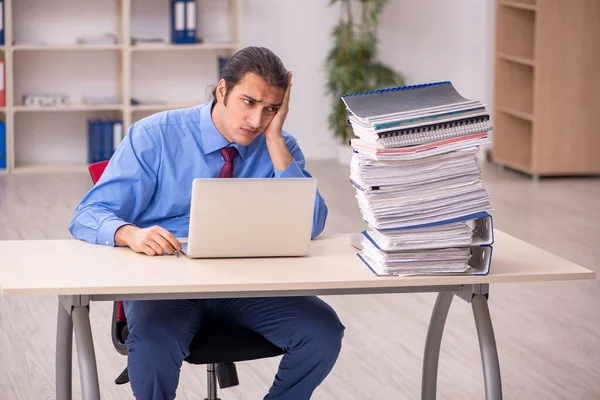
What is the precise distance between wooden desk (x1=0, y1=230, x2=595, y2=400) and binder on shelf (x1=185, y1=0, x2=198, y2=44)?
5059 millimetres

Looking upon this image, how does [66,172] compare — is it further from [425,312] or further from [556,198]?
[425,312]

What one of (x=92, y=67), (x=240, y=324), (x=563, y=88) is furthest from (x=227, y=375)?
(x=92, y=67)

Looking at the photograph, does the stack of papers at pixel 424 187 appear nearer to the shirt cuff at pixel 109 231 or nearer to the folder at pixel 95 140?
the shirt cuff at pixel 109 231

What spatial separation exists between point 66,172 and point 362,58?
2.32 meters

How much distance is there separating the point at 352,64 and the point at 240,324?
206 inches

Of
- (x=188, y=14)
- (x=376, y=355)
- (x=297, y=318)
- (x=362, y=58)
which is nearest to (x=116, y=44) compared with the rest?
(x=188, y=14)

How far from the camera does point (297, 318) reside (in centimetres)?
247

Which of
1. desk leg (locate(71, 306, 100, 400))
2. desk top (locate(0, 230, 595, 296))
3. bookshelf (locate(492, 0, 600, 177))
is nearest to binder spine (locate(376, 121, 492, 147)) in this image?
desk top (locate(0, 230, 595, 296))

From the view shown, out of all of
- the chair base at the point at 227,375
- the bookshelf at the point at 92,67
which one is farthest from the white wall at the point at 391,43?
the chair base at the point at 227,375

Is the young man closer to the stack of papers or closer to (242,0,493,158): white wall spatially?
the stack of papers

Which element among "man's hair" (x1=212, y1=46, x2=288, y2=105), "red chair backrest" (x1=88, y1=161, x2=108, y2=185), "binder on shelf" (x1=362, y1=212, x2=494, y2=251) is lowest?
"binder on shelf" (x1=362, y1=212, x2=494, y2=251)

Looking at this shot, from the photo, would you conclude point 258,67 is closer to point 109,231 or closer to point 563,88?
point 109,231

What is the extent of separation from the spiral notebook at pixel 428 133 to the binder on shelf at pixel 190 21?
Result: 5326 mm

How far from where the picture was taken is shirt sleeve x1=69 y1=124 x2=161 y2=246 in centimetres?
249
